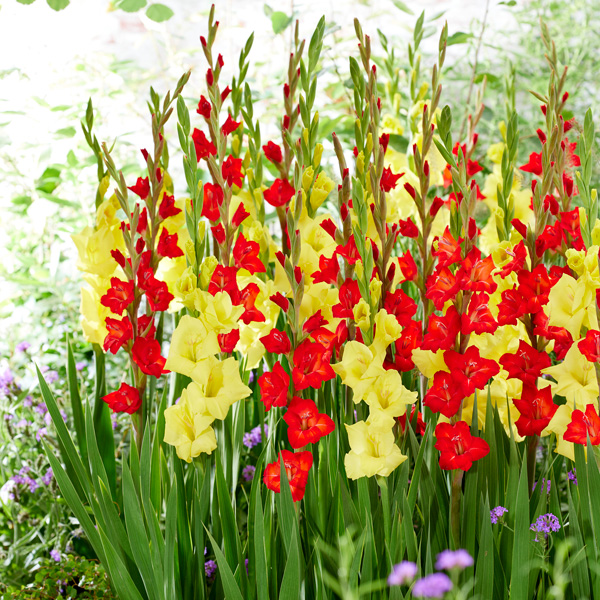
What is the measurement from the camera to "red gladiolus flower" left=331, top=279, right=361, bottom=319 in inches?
31.7

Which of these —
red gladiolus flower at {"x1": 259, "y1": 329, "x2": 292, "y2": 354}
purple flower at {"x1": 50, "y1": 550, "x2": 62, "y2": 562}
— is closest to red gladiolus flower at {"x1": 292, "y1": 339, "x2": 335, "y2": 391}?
red gladiolus flower at {"x1": 259, "y1": 329, "x2": 292, "y2": 354}

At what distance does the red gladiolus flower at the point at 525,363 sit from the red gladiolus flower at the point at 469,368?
7cm

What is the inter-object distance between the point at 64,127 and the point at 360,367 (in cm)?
165

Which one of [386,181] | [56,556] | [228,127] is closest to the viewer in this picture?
[386,181]

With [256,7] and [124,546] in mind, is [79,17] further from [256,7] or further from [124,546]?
[124,546]

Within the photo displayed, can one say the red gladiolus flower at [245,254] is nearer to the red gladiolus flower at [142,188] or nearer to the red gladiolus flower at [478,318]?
the red gladiolus flower at [142,188]

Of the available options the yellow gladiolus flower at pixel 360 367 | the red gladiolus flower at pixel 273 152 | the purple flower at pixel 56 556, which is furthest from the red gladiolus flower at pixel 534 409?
the purple flower at pixel 56 556

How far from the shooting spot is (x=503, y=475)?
36.7 inches

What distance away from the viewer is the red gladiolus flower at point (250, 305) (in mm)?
872

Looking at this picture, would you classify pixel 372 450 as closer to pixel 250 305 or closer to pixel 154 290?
pixel 250 305

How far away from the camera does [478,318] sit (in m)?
0.80

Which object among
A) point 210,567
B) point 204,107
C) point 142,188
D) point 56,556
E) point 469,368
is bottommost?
point 56,556

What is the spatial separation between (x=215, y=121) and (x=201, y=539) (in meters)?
0.61

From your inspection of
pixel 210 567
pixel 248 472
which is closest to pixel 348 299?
pixel 210 567
